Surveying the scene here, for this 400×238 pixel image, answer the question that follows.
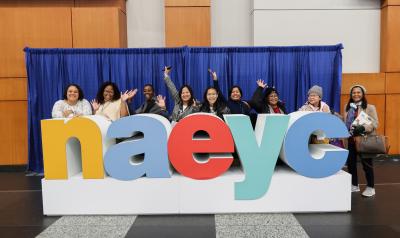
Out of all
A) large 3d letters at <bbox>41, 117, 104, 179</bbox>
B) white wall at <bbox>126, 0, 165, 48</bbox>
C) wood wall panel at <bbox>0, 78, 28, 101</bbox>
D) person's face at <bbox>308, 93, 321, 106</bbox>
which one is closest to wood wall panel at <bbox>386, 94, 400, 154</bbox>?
person's face at <bbox>308, 93, 321, 106</bbox>

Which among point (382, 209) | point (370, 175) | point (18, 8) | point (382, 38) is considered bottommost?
point (382, 209)

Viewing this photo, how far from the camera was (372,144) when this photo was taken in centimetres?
370

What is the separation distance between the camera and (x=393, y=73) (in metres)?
5.95

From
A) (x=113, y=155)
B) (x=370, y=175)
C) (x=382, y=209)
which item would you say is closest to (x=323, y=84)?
(x=370, y=175)

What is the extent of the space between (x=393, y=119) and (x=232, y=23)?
11.7 ft

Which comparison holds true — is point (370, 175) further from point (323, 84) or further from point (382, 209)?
point (323, 84)

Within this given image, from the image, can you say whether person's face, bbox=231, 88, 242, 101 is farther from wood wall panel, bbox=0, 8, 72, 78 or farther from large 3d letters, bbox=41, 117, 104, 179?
wood wall panel, bbox=0, 8, 72, 78

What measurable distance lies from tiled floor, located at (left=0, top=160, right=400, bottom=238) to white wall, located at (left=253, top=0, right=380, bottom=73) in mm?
3425

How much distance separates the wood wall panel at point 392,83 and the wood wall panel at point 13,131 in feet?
21.9

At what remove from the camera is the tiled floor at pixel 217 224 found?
9.37ft

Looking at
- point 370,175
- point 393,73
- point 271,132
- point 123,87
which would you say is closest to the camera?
point 271,132

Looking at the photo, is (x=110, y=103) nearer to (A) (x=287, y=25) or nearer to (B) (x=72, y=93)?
(B) (x=72, y=93)

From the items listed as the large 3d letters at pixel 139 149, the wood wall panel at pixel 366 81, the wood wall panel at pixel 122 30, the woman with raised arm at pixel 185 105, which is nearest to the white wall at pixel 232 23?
the wood wall panel at pixel 122 30

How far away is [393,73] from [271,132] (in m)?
4.09
